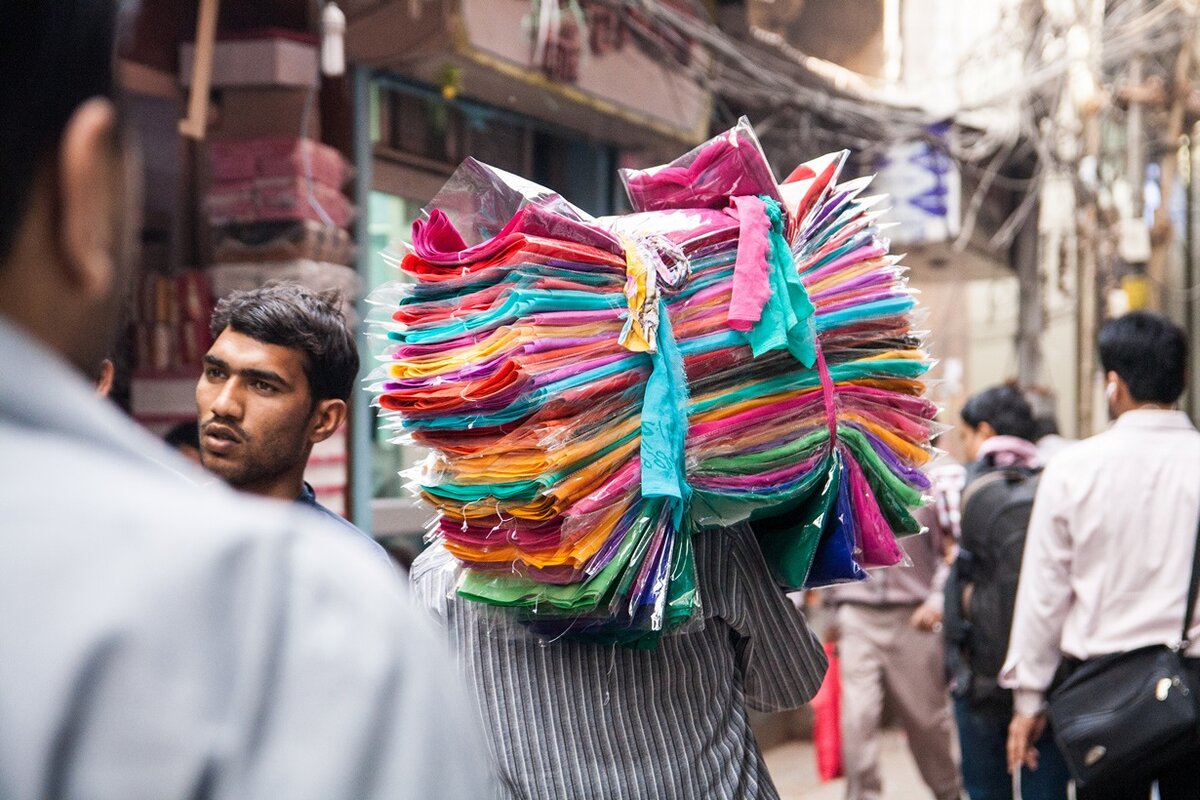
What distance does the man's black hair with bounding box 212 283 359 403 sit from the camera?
117 inches

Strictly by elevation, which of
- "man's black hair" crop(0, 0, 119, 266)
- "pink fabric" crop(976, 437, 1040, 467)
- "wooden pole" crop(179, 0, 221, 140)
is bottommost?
"pink fabric" crop(976, 437, 1040, 467)

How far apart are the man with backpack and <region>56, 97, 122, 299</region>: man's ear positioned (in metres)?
4.63

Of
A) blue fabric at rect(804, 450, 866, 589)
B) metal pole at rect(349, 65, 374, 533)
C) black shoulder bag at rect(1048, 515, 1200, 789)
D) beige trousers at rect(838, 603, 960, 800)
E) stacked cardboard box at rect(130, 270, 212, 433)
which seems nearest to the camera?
blue fabric at rect(804, 450, 866, 589)

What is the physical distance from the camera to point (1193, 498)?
4.08m

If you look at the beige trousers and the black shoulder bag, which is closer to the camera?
the black shoulder bag

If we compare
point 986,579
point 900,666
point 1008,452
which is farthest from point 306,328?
point 900,666

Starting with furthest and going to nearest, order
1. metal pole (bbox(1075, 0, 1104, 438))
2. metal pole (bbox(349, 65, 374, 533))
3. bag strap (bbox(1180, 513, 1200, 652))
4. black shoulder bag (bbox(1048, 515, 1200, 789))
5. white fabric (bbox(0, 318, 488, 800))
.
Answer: metal pole (bbox(1075, 0, 1104, 438)), metal pole (bbox(349, 65, 374, 533)), bag strap (bbox(1180, 513, 1200, 652)), black shoulder bag (bbox(1048, 515, 1200, 789)), white fabric (bbox(0, 318, 488, 800))

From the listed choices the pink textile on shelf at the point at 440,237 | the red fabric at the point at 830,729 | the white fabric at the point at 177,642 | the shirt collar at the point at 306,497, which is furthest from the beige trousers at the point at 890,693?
the white fabric at the point at 177,642

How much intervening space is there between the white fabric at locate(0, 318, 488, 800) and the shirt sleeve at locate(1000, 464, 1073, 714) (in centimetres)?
376

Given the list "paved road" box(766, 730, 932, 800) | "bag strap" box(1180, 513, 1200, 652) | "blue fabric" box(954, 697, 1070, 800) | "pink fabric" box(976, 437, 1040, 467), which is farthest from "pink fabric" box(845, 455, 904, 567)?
"paved road" box(766, 730, 932, 800)

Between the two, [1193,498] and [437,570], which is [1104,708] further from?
[437,570]

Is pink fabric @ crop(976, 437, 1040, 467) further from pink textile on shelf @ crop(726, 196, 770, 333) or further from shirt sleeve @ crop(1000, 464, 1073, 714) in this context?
pink textile on shelf @ crop(726, 196, 770, 333)

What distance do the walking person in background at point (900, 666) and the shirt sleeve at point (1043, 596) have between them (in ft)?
6.15

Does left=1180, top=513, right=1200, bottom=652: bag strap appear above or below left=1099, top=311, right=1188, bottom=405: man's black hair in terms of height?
below
